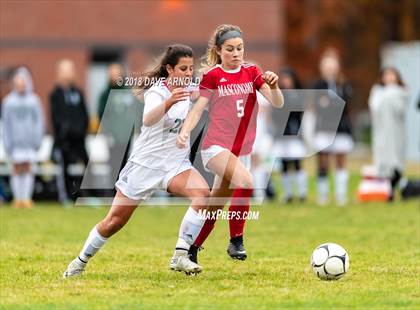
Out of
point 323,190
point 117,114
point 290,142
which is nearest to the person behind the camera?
point 117,114

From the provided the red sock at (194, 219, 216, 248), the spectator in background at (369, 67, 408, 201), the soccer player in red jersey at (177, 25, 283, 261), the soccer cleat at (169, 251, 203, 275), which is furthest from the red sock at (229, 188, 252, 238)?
the spectator in background at (369, 67, 408, 201)

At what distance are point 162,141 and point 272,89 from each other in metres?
0.97

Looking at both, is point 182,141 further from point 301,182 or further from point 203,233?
point 301,182

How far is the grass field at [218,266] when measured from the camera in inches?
287

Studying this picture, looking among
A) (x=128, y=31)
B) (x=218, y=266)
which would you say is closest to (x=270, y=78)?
(x=218, y=266)

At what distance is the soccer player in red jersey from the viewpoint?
8.60 m

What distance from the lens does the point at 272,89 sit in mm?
8531

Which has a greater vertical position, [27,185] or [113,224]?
[113,224]

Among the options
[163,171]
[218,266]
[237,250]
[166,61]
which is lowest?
[218,266]

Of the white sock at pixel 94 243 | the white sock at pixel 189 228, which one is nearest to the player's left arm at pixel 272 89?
the white sock at pixel 189 228

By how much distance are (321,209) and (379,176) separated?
2.08 metres

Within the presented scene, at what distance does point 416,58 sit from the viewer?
23.8 metres

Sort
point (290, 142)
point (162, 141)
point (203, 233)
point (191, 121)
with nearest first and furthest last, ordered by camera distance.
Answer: point (191, 121), point (162, 141), point (203, 233), point (290, 142)

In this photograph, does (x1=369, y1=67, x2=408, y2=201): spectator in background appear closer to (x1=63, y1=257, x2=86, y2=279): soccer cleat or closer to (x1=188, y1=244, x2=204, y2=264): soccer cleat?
(x1=188, y1=244, x2=204, y2=264): soccer cleat
